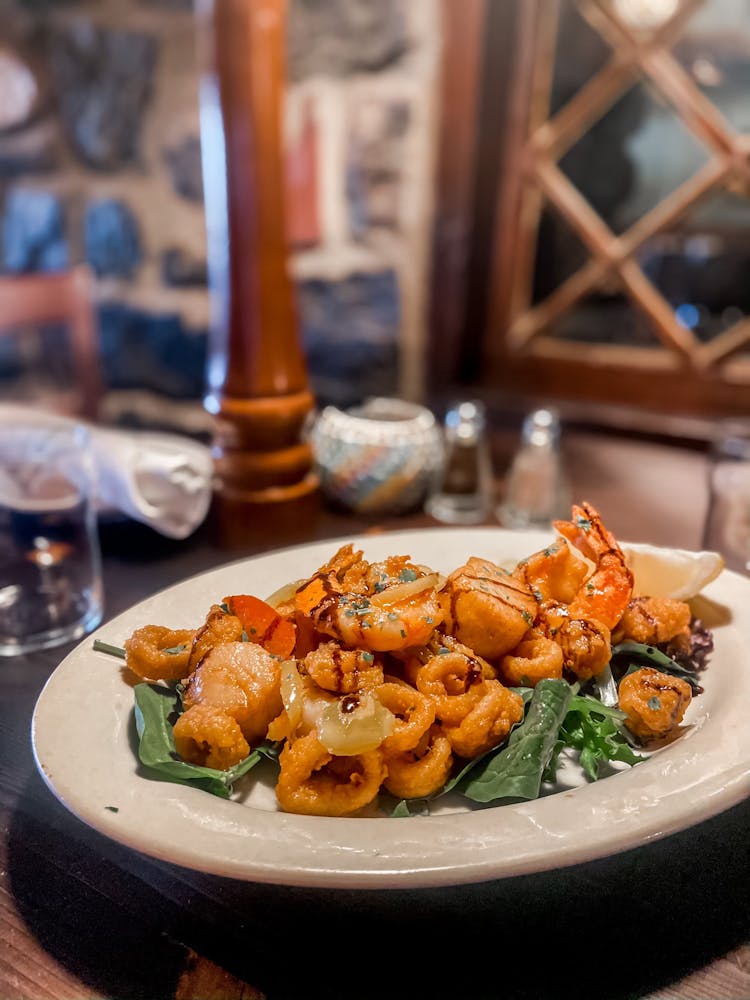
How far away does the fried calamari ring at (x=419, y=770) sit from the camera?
1.86 ft

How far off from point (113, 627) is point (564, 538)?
1.29 feet

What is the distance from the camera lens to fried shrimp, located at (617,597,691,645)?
0.72 m

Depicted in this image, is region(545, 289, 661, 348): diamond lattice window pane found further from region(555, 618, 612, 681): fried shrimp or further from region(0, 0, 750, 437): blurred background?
region(555, 618, 612, 681): fried shrimp

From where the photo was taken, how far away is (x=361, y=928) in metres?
0.54

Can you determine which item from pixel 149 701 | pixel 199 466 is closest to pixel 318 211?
pixel 199 466

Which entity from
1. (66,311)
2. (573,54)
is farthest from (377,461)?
(573,54)

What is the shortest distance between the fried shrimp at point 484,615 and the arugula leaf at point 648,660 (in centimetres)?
11

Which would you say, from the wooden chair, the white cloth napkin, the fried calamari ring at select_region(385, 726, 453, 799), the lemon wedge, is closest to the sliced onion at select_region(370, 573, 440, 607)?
the fried calamari ring at select_region(385, 726, 453, 799)

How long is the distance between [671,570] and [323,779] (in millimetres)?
398

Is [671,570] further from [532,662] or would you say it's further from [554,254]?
[554,254]

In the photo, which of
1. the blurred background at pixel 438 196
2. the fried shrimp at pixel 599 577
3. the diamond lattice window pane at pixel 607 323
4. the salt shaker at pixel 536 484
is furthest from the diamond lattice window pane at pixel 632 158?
the fried shrimp at pixel 599 577

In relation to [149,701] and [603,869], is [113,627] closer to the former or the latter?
[149,701]

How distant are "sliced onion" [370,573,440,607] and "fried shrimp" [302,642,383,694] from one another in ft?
0.15

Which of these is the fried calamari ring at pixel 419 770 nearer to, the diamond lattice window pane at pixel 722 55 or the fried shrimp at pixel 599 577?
the fried shrimp at pixel 599 577
